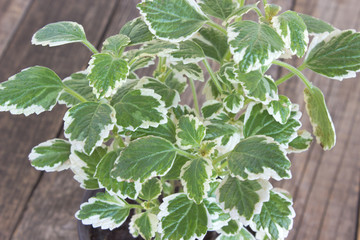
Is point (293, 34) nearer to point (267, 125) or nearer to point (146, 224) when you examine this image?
point (267, 125)

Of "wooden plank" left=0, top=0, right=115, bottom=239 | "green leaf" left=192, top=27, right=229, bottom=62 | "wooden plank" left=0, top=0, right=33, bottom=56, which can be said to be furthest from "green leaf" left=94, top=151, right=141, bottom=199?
"wooden plank" left=0, top=0, right=33, bottom=56

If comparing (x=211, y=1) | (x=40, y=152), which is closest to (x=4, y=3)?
(x=40, y=152)

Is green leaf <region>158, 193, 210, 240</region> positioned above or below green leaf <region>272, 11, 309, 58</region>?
below

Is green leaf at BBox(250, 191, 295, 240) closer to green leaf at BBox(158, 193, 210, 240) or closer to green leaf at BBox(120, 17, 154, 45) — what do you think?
green leaf at BBox(158, 193, 210, 240)

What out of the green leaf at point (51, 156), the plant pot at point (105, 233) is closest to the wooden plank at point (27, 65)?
the plant pot at point (105, 233)

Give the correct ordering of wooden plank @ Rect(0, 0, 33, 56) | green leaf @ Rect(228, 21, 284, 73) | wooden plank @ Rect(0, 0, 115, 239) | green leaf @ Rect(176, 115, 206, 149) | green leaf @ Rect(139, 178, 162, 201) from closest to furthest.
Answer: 1. green leaf @ Rect(228, 21, 284, 73)
2. green leaf @ Rect(176, 115, 206, 149)
3. green leaf @ Rect(139, 178, 162, 201)
4. wooden plank @ Rect(0, 0, 115, 239)
5. wooden plank @ Rect(0, 0, 33, 56)

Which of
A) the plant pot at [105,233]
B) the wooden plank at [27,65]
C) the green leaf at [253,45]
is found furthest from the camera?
the wooden plank at [27,65]

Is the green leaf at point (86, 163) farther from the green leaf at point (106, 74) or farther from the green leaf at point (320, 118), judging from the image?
the green leaf at point (320, 118)

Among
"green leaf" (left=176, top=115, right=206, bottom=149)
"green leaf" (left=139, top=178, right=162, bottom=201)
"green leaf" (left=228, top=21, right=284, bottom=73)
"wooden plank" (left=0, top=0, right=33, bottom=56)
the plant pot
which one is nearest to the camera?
"green leaf" (left=228, top=21, right=284, bottom=73)
